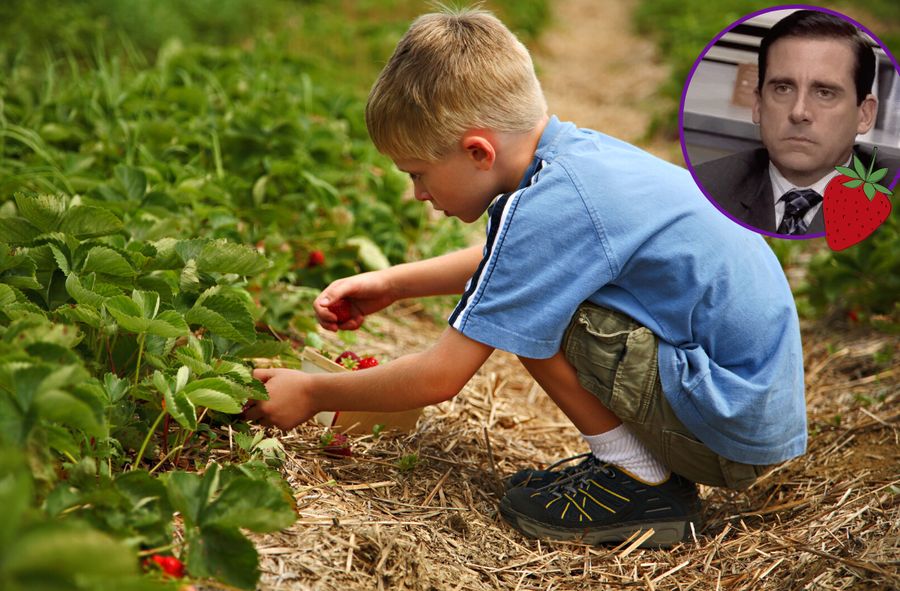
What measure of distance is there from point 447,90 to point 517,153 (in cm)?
20

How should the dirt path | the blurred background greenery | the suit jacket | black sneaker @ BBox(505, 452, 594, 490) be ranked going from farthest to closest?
1. the dirt path
2. the blurred background greenery
3. black sneaker @ BBox(505, 452, 594, 490)
4. the suit jacket

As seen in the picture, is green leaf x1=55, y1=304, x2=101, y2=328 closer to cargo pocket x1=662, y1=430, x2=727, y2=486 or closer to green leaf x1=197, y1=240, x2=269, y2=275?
green leaf x1=197, y1=240, x2=269, y2=275

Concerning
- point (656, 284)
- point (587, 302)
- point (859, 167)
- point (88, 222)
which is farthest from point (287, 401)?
point (859, 167)

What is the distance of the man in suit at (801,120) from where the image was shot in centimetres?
157

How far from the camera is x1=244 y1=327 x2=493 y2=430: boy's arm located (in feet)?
5.57

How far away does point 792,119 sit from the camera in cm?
161

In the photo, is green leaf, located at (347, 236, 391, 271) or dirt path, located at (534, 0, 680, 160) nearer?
green leaf, located at (347, 236, 391, 271)

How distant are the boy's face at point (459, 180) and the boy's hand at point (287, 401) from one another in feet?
1.49

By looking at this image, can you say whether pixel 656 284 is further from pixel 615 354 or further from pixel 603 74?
pixel 603 74

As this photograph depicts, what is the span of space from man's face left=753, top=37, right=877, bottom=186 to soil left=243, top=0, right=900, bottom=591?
0.70m

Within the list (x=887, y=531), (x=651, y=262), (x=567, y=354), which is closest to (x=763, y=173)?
(x=651, y=262)

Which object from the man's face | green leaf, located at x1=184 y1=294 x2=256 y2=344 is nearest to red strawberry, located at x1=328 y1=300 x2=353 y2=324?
green leaf, located at x1=184 y1=294 x2=256 y2=344

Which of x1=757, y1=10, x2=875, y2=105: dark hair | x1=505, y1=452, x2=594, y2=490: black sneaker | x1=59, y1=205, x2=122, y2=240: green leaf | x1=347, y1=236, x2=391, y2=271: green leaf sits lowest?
x1=505, y1=452, x2=594, y2=490: black sneaker

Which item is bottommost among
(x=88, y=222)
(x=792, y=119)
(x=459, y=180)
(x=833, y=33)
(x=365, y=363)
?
(x=365, y=363)
